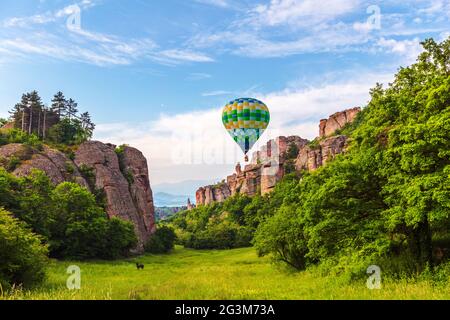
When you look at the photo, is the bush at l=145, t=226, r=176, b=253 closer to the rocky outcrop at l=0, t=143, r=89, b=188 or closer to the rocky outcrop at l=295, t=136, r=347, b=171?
the rocky outcrop at l=0, t=143, r=89, b=188

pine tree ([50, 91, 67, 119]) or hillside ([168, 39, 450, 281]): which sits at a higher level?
pine tree ([50, 91, 67, 119])

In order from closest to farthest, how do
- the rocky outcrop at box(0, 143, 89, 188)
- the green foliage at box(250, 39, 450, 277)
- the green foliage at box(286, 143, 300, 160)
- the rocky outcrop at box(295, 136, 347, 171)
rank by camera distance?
the green foliage at box(250, 39, 450, 277) < the rocky outcrop at box(0, 143, 89, 188) < the rocky outcrop at box(295, 136, 347, 171) < the green foliage at box(286, 143, 300, 160)

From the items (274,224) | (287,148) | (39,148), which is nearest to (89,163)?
(39,148)

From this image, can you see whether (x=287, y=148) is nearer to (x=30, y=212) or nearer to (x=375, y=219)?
(x=30, y=212)

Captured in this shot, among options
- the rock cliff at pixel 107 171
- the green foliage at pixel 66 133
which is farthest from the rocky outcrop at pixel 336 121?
the green foliage at pixel 66 133

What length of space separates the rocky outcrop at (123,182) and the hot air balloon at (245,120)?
39778mm

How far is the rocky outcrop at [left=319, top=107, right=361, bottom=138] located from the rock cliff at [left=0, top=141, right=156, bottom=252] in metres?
102

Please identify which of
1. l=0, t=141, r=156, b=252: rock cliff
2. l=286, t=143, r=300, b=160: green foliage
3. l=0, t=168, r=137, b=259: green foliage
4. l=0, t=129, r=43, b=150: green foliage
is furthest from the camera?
l=286, t=143, r=300, b=160: green foliage

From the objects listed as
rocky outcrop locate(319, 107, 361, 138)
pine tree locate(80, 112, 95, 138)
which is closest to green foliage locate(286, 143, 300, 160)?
rocky outcrop locate(319, 107, 361, 138)

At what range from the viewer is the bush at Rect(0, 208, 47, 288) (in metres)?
23.5

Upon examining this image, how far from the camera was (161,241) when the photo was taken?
288 feet

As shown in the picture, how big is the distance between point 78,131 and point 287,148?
332 ft

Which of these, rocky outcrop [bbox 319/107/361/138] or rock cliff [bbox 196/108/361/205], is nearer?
rock cliff [bbox 196/108/361/205]

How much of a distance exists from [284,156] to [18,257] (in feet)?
515
